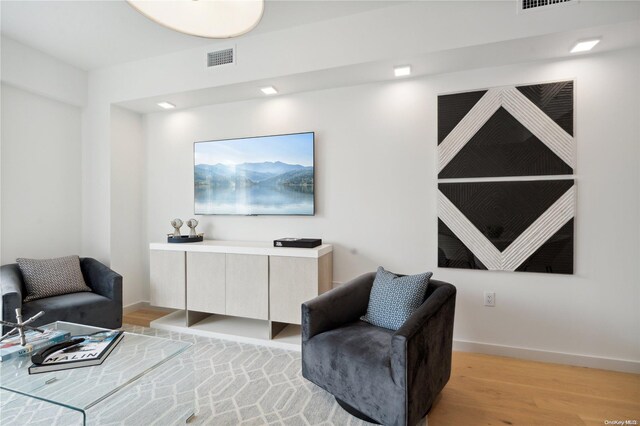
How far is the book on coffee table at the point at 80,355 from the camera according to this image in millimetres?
1697

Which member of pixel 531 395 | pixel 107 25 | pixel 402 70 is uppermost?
pixel 107 25

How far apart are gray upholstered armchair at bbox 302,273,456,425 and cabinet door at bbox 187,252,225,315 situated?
4.58 feet

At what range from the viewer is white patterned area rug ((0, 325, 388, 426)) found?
6.24 ft

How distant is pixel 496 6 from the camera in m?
2.35

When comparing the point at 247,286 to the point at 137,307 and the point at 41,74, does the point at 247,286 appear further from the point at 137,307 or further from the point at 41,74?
the point at 41,74

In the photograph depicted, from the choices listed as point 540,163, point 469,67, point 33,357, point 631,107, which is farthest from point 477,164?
point 33,357

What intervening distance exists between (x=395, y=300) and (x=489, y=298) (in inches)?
43.9

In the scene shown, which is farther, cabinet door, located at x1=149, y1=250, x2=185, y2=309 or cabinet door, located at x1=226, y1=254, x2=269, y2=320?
cabinet door, located at x1=149, y1=250, x2=185, y2=309

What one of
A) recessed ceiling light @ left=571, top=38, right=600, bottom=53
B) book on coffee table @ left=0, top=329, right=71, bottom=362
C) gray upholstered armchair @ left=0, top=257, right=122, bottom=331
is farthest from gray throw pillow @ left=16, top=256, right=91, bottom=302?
recessed ceiling light @ left=571, top=38, right=600, bottom=53

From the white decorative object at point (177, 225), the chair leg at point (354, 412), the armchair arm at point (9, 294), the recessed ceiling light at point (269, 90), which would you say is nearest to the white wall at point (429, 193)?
the recessed ceiling light at point (269, 90)

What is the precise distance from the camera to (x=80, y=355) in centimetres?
179

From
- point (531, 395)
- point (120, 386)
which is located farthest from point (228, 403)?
point (531, 395)

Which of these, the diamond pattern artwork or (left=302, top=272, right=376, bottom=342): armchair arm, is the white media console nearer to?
(left=302, top=272, right=376, bottom=342): armchair arm

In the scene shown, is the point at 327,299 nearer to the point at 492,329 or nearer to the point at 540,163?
the point at 492,329
